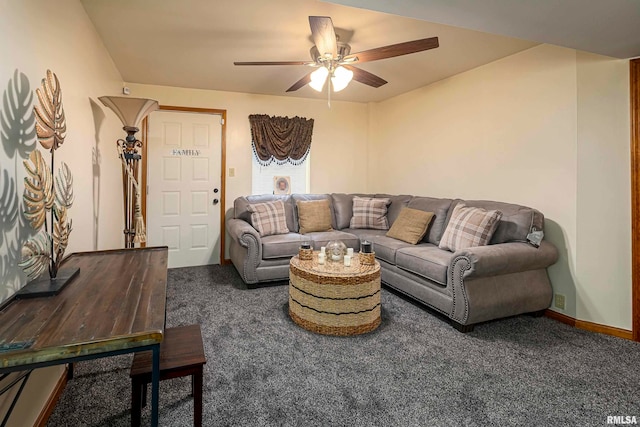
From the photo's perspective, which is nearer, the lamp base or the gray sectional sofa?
the lamp base

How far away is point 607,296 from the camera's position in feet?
8.16

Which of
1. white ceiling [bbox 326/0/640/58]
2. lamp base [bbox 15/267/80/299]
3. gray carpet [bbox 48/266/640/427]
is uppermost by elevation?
white ceiling [bbox 326/0/640/58]

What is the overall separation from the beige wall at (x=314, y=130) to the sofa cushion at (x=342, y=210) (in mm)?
432

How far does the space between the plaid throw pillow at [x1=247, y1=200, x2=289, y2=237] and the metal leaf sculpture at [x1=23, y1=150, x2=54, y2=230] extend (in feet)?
8.33

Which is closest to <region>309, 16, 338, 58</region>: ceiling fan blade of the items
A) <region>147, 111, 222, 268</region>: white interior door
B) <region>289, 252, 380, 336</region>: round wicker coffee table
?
<region>289, 252, 380, 336</region>: round wicker coffee table

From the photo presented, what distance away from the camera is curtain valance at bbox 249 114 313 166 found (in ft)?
14.8

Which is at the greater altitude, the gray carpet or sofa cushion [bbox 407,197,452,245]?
sofa cushion [bbox 407,197,452,245]

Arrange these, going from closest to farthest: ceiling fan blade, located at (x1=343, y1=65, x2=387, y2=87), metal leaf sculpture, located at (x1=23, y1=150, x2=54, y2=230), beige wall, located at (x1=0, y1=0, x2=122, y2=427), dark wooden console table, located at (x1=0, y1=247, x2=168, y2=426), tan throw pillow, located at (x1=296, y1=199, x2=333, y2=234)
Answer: dark wooden console table, located at (x1=0, y1=247, x2=168, y2=426) < metal leaf sculpture, located at (x1=23, y1=150, x2=54, y2=230) < beige wall, located at (x1=0, y1=0, x2=122, y2=427) < ceiling fan blade, located at (x1=343, y1=65, x2=387, y2=87) < tan throw pillow, located at (x1=296, y1=199, x2=333, y2=234)

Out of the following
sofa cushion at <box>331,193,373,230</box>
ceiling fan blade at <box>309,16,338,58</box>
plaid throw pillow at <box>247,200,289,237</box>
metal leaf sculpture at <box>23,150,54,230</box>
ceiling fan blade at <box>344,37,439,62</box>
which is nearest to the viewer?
metal leaf sculpture at <box>23,150,54,230</box>

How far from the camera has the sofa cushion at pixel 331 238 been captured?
3.73m

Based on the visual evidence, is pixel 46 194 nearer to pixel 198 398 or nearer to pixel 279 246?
pixel 198 398

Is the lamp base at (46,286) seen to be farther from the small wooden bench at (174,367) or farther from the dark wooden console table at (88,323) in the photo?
the small wooden bench at (174,367)

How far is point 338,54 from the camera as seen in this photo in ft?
8.39

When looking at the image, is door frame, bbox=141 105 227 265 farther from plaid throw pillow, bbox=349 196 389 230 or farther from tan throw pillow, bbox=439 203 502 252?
tan throw pillow, bbox=439 203 502 252
